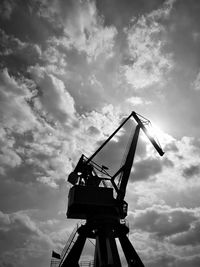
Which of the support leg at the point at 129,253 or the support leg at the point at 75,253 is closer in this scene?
the support leg at the point at 129,253

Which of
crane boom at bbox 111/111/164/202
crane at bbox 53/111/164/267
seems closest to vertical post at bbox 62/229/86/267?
crane at bbox 53/111/164/267

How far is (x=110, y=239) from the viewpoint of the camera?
108ft

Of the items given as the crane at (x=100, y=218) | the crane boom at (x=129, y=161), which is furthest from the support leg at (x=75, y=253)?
the crane boom at (x=129, y=161)

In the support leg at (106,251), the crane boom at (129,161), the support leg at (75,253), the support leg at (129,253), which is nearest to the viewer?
the support leg at (106,251)

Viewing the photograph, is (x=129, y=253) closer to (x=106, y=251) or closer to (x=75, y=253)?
(x=106, y=251)

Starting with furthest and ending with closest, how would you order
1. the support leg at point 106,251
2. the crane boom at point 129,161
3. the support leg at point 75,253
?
the crane boom at point 129,161 < the support leg at point 75,253 < the support leg at point 106,251

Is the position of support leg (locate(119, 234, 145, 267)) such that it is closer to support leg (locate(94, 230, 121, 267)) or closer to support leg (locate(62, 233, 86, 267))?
support leg (locate(94, 230, 121, 267))

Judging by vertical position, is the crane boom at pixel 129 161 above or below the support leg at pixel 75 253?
above

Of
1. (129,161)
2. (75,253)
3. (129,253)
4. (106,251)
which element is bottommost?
(129,253)

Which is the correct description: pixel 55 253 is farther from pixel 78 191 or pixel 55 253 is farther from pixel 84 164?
pixel 84 164

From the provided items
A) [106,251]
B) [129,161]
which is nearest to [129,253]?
[106,251]

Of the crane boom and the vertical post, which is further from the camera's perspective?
the crane boom

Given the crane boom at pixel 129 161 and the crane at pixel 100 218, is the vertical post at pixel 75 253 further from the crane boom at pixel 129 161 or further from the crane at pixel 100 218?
the crane boom at pixel 129 161

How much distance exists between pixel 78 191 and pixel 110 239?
7.89 m
